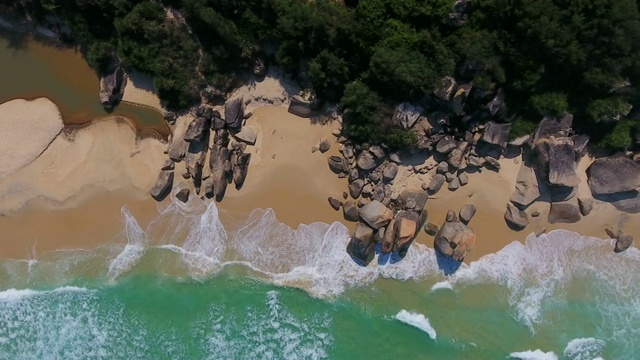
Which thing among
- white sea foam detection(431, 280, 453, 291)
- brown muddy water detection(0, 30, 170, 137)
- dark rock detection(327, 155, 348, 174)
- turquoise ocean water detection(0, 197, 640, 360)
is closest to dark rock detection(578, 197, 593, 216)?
turquoise ocean water detection(0, 197, 640, 360)

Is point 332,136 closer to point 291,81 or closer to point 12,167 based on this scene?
point 291,81

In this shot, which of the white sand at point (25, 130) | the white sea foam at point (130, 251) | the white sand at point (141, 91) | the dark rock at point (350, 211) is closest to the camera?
the dark rock at point (350, 211)

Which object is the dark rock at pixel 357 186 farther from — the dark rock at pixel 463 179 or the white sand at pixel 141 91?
the white sand at pixel 141 91

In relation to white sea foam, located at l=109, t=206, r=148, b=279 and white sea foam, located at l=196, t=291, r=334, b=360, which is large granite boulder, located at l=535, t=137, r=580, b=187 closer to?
white sea foam, located at l=196, t=291, r=334, b=360

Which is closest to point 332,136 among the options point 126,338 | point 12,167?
point 126,338

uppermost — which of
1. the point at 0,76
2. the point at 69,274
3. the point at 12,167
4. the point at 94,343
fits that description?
the point at 0,76

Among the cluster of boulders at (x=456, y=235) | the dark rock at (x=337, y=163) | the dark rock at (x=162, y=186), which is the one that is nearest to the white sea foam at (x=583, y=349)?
the cluster of boulders at (x=456, y=235)
